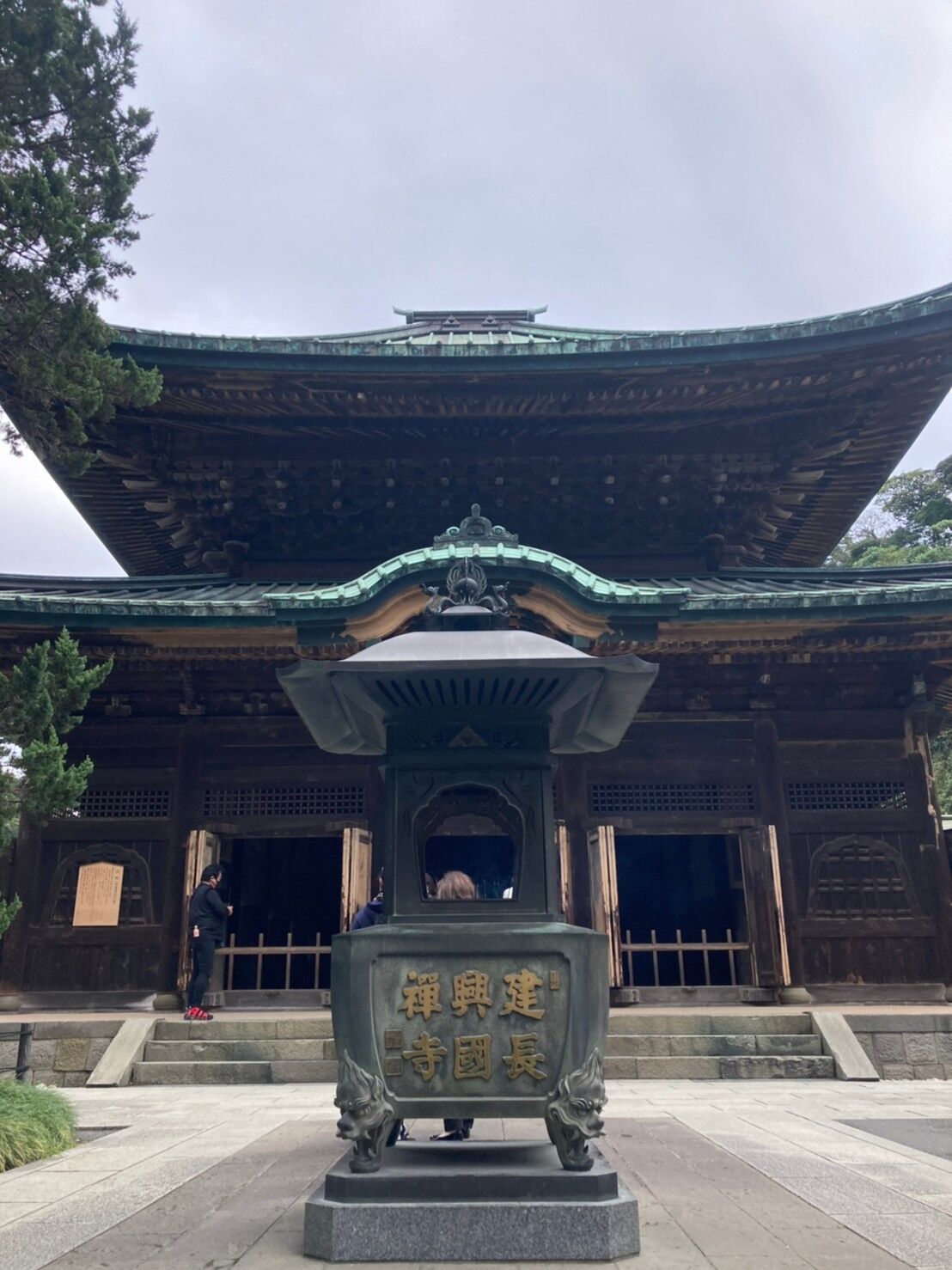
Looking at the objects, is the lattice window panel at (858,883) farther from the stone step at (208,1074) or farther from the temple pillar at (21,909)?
the temple pillar at (21,909)

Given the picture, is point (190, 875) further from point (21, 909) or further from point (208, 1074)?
point (208, 1074)

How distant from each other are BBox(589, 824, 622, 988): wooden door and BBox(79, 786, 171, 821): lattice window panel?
529 cm

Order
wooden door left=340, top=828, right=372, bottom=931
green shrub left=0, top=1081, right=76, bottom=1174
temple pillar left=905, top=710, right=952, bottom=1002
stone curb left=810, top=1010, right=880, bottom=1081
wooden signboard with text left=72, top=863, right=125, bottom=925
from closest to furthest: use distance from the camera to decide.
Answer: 1. green shrub left=0, top=1081, right=76, bottom=1174
2. stone curb left=810, top=1010, right=880, bottom=1081
3. wooden door left=340, top=828, right=372, bottom=931
4. temple pillar left=905, top=710, right=952, bottom=1002
5. wooden signboard with text left=72, top=863, right=125, bottom=925

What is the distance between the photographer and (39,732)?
7066mm

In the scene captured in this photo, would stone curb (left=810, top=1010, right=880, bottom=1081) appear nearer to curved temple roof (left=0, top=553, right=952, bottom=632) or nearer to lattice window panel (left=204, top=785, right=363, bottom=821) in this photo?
curved temple roof (left=0, top=553, right=952, bottom=632)

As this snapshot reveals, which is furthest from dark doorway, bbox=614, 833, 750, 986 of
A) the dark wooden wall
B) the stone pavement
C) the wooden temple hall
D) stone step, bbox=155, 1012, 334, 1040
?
the stone pavement

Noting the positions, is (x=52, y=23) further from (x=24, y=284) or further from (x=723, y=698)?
(x=723, y=698)

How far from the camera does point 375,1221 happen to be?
3947 millimetres

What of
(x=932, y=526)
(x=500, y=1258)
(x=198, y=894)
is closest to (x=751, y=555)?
(x=198, y=894)

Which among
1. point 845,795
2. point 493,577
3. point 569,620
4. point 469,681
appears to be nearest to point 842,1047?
point 845,795

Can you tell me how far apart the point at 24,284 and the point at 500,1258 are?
7.51 metres

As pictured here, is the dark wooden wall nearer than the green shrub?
No

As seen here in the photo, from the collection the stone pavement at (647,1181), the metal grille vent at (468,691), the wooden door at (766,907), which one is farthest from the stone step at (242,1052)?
the metal grille vent at (468,691)

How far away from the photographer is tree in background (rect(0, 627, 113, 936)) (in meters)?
6.82
